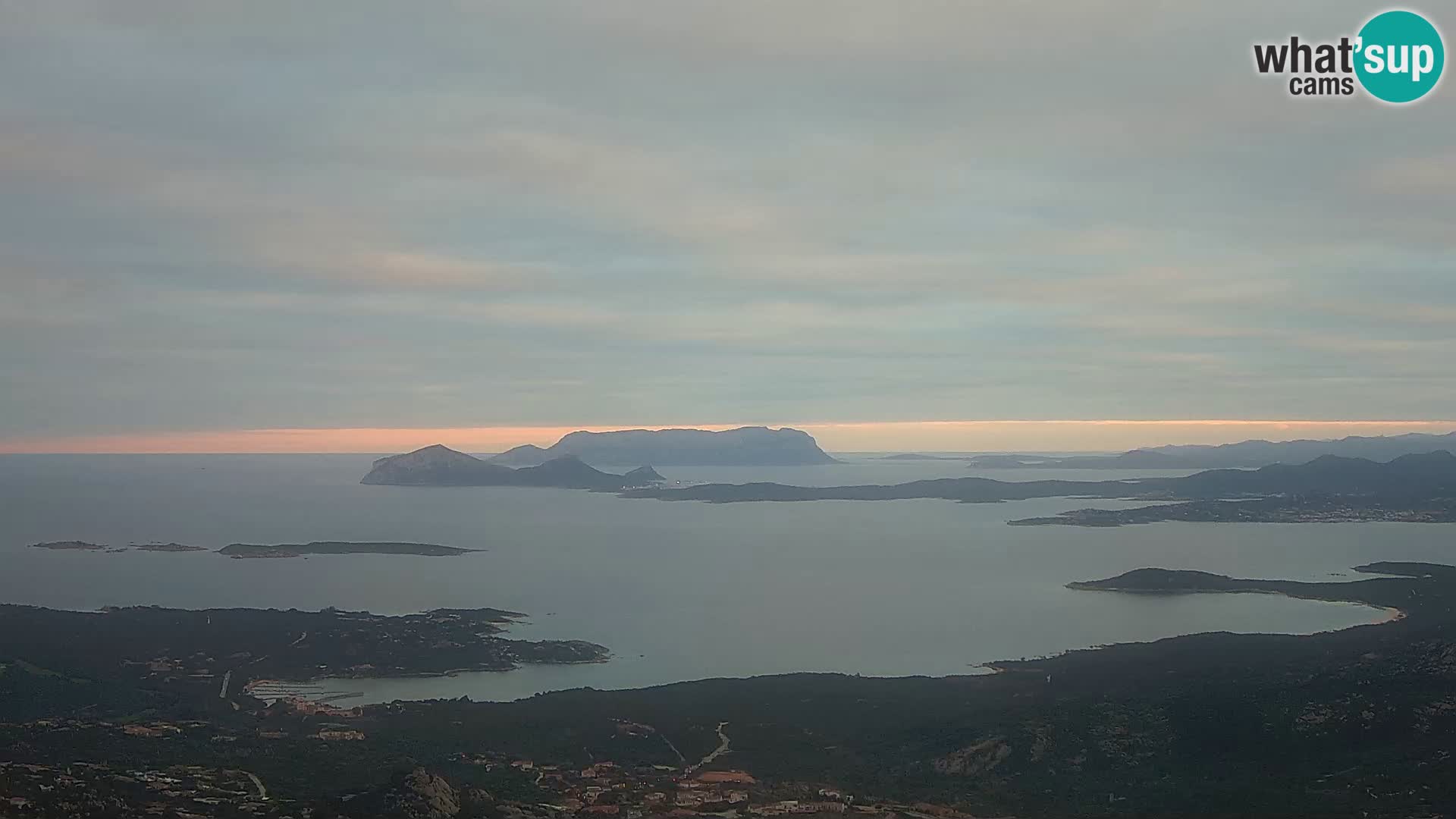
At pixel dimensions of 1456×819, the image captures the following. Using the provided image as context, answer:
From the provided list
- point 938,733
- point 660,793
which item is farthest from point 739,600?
point 660,793

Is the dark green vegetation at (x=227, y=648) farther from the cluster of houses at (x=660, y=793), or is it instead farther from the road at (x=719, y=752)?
the cluster of houses at (x=660, y=793)

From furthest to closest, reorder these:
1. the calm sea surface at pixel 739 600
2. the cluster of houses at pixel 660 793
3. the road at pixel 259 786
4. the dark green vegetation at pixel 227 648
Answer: the calm sea surface at pixel 739 600
the dark green vegetation at pixel 227 648
the cluster of houses at pixel 660 793
the road at pixel 259 786

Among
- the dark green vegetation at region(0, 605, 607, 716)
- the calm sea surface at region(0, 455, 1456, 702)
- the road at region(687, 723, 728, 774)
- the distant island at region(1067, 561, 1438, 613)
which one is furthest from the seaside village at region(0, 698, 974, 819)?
the distant island at region(1067, 561, 1438, 613)

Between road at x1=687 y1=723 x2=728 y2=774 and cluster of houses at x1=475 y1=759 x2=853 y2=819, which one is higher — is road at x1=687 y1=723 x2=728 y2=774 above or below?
below

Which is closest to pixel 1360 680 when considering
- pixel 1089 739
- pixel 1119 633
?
pixel 1089 739

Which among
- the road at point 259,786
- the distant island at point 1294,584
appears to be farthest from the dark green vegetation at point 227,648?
the distant island at point 1294,584

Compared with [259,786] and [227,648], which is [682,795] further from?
[227,648]

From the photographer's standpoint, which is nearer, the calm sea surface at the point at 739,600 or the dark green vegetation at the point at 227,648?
the dark green vegetation at the point at 227,648

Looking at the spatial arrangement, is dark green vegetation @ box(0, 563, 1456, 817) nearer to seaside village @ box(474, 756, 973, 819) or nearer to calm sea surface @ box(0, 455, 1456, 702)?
seaside village @ box(474, 756, 973, 819)
